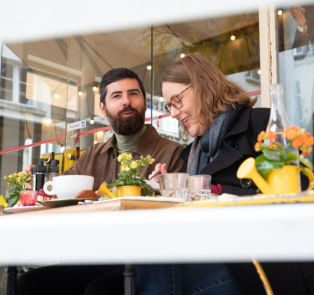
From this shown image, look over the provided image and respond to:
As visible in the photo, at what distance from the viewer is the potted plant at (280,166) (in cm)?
72

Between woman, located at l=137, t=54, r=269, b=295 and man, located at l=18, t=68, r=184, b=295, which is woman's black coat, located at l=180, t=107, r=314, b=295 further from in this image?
man, located at l=18, t=68, r=184, b=295

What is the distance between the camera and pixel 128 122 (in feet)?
7.24

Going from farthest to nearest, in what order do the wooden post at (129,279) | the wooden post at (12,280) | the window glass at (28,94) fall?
the window glass at (28,94), the wooden post at (12,280), the wooden post at (129,279)

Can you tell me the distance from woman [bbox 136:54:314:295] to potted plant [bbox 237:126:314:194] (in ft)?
0.61

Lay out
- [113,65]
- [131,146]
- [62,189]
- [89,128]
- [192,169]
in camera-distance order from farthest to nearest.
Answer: [113,65]
[89,128]
[131,146]
[192,169]
[62,189]

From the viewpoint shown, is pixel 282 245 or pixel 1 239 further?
pixel 1 239

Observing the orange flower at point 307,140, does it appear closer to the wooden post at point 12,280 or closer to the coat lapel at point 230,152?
the coat lapel at point 230,152

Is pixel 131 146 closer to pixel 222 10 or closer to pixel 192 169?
pixel 192 169

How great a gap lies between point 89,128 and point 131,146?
78.5 inches

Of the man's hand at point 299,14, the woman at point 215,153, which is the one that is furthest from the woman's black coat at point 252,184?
Answer: the man's hand at point 299,14

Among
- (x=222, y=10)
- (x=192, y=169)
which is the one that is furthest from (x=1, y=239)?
(x=222, y=10)

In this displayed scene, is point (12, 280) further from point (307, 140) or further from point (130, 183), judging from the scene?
point (307, 140)

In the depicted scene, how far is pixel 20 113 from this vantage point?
5215 millimetres

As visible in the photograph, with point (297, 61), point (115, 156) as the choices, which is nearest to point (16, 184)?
point (115, 156)
